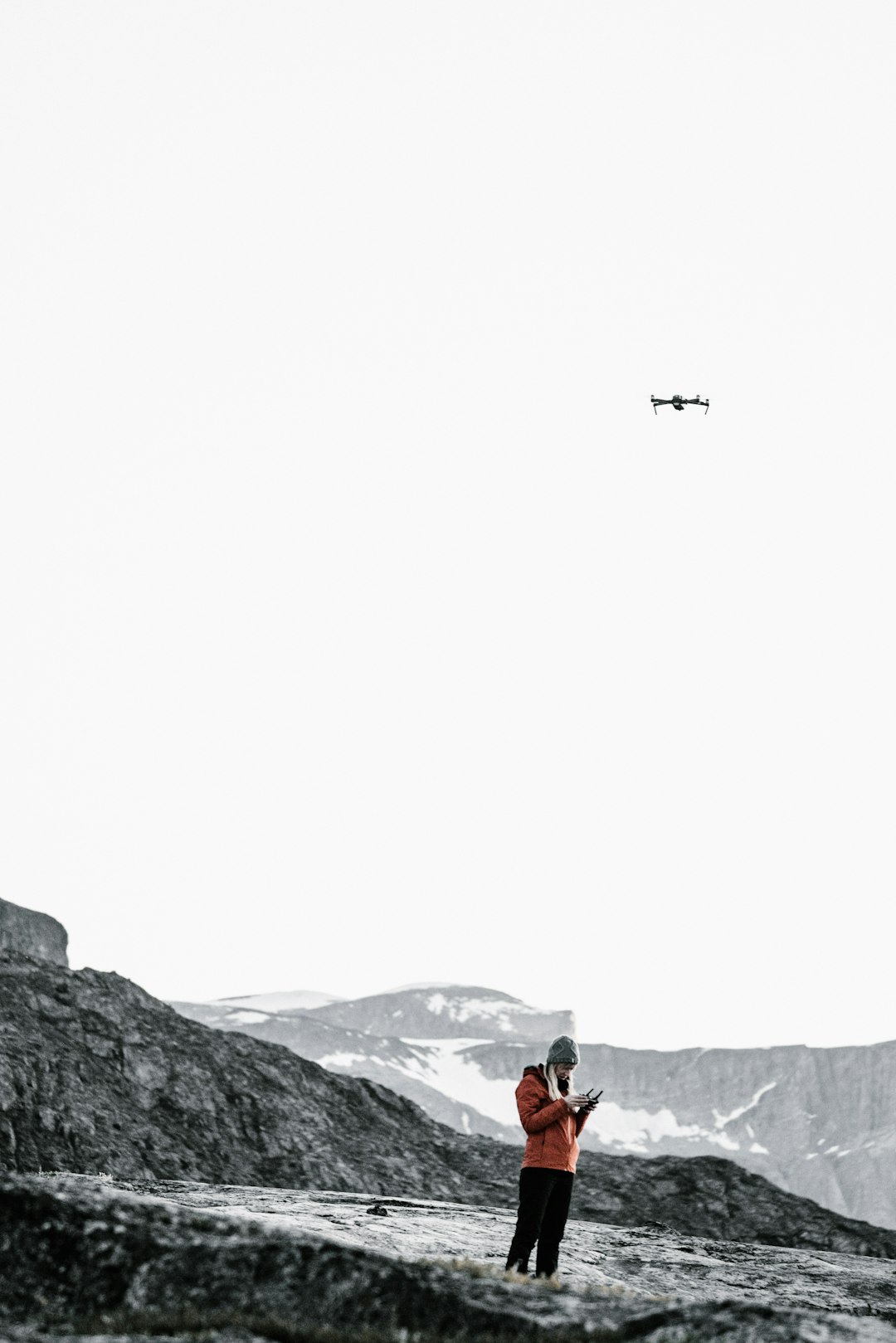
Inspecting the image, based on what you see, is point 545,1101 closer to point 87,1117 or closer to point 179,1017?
point 87,1117

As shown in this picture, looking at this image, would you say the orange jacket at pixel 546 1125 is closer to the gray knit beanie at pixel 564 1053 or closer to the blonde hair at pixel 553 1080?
the blonde hair at pixel 553 1080

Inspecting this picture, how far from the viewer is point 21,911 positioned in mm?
104500

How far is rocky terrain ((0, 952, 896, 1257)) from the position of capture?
3859cm

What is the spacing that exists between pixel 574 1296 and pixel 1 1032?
32636mm

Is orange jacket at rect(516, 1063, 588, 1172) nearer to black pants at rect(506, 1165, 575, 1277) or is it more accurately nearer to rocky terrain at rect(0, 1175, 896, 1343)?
black pants at rect(506, 1165, 575, 1277)

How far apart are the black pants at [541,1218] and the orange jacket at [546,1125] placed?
13 cm

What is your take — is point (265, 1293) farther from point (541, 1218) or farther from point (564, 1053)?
point (564, 1053)

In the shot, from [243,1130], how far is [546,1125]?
3241cm

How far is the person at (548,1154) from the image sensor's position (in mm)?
15086

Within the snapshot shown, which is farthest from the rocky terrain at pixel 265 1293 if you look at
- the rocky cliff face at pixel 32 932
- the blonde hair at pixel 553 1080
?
the rocky cliff face at pixel 32 932

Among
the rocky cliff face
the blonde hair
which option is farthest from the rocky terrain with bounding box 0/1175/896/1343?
the rocky cliff face

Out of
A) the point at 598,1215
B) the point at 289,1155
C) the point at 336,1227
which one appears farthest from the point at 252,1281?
the point at 598,1215

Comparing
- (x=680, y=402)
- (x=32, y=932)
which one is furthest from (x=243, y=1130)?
(x=32, y=932)

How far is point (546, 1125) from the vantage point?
49.8 ft
